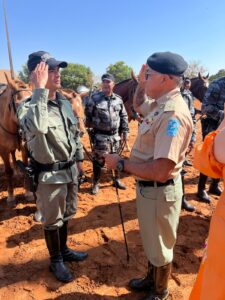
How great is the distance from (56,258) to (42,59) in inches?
84.7

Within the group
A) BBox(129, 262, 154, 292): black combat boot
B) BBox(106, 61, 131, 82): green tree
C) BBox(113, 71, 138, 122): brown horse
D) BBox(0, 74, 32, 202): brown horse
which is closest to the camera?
BBox(129, 262, 154, 292): black combat boot

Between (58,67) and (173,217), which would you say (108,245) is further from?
(58,67)

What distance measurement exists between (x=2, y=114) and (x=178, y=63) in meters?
3.41

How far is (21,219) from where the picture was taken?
416 cm

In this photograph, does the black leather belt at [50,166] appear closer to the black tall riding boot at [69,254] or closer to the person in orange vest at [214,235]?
the black tall riding boot at [69,254]

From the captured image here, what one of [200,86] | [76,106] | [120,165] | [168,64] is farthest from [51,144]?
[200,86]

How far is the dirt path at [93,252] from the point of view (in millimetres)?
2771

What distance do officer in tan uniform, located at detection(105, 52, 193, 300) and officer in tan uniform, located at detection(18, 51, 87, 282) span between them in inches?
24.9

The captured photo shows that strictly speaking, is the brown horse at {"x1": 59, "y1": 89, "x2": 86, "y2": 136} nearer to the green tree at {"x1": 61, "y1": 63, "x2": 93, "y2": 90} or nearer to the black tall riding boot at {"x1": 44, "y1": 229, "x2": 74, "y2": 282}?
the black tall riding boot at {"x1": 44, "y1": 229, "x2": 74, "y2": 282}

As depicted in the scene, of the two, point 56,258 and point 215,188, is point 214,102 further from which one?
point 56,258

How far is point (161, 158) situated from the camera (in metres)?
1.81

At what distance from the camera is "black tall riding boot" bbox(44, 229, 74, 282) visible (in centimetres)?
280

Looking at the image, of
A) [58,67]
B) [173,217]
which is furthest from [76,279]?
[58,67]

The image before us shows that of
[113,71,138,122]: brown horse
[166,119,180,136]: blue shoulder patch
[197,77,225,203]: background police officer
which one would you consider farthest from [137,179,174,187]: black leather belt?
[113,71,138,122]: brown horse
